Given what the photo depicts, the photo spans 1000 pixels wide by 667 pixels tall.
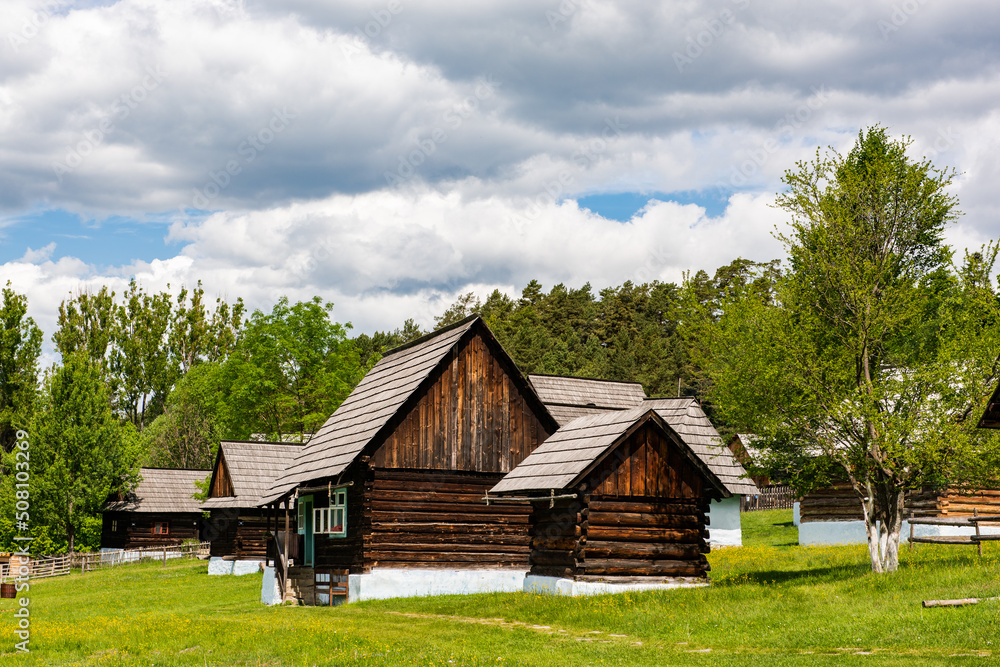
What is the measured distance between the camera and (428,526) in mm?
27031

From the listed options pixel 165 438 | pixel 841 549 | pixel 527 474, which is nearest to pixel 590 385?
pixel 841 549

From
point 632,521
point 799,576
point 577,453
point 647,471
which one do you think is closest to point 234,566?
point 577,453

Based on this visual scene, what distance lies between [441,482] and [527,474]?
3749 millimetres

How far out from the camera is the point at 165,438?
259 ft

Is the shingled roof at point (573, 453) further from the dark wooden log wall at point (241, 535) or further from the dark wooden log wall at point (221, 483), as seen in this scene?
the dark wooden log wall at point (221, 483)

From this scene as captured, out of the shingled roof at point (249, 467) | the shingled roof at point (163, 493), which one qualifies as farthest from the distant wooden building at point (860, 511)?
the shingled roof at point (163, 493)

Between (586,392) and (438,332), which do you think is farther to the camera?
(586,392)

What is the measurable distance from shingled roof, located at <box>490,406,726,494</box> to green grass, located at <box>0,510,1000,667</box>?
2824 mm

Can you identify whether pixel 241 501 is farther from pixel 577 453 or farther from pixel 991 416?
pixel 991 416

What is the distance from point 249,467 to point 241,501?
97.4 inches

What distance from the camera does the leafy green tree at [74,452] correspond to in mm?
52781

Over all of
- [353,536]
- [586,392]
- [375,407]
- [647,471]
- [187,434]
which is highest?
[586,392]

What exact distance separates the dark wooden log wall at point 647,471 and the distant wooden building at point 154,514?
4084cm

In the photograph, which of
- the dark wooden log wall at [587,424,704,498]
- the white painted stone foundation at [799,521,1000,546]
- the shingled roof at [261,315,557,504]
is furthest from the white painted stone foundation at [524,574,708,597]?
the white painted stone foundation at [799,521,1000,546]
